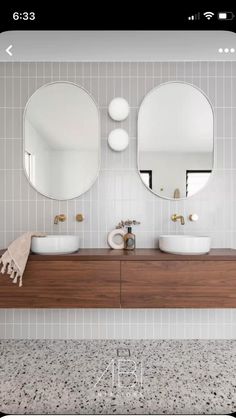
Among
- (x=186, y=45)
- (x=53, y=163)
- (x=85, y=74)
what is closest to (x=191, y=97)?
(x=85, y=74)

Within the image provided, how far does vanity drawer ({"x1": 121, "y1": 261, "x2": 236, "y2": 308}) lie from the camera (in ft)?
5.76

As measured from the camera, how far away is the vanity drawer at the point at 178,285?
5.76 feet

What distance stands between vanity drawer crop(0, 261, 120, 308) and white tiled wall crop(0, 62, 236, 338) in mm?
447

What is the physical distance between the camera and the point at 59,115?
2.21m

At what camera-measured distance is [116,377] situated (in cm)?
168

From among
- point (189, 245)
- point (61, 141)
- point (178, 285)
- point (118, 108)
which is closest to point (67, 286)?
point (178, 285)

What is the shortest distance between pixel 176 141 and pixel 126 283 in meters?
1.12

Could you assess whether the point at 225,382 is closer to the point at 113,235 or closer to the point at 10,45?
the point at 113,235
